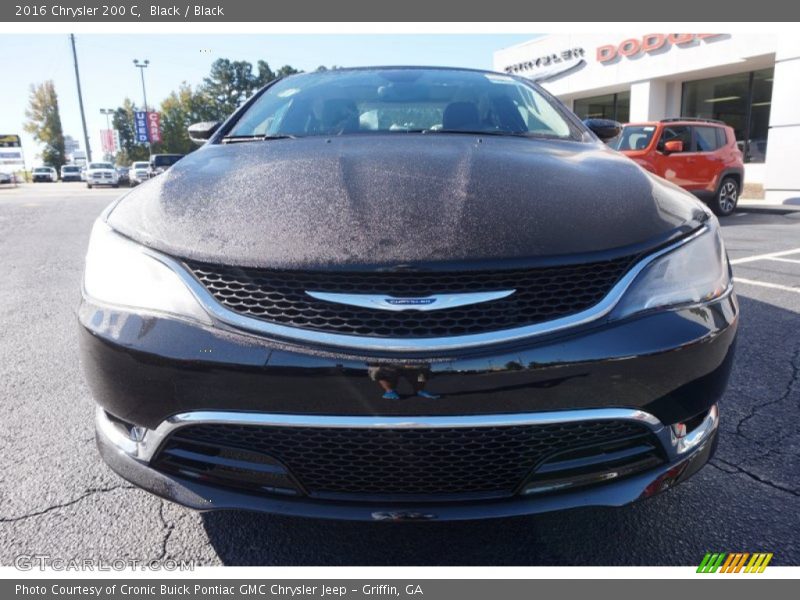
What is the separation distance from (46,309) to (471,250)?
13.1ft

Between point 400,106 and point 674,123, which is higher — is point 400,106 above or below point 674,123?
above

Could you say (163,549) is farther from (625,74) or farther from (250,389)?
(625,74)

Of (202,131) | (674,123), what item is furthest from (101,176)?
(202,131)

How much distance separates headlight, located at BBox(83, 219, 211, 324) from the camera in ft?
4.56

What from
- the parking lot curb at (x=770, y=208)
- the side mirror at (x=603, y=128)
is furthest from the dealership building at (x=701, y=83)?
the side mirror at (x=603, y=128)

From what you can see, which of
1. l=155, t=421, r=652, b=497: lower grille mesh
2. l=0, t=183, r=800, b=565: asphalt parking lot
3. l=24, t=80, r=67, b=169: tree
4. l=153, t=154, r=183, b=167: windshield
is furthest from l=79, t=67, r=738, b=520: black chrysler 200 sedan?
l=24, t=80, r=67, b=169: tree

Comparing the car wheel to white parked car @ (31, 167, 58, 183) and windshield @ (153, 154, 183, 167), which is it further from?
white parked car @ (31, 167, 58, 183)

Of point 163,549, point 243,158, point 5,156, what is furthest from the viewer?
point 5,156

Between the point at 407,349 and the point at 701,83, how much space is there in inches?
746

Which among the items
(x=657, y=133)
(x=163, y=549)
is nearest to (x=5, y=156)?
(x=657, y=133)

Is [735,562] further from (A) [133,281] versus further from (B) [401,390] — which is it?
(A) [133,281]

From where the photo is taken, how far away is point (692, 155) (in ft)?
33.1

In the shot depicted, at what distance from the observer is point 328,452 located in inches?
54.5

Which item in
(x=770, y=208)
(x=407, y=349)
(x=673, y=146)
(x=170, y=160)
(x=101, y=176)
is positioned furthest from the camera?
(x=101, y=176)
